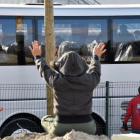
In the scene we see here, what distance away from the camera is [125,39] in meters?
9.58

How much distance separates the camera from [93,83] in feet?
14.9

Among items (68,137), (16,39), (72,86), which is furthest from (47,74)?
(16,39)

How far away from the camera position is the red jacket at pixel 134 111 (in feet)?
26.2

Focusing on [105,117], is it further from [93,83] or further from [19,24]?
[93,83]

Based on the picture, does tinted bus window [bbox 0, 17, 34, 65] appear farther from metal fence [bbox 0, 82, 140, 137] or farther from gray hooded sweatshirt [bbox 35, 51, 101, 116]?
gray hooded sweatshirt [bbox 35, 51, 101, 116]

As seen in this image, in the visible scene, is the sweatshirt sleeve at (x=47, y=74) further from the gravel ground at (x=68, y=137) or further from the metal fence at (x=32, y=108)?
the metal fence at (x=32, y=108)

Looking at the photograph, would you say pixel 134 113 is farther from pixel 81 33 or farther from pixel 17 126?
pixel 17 126

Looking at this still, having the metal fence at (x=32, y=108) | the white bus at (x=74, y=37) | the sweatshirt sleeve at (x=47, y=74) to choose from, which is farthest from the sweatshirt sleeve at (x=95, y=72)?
the white bus at (x=74, y=37)

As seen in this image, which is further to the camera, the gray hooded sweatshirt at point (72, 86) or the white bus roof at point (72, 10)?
the white bus roof at point (72, 10)

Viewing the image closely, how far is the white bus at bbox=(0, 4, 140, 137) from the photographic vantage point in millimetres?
9055

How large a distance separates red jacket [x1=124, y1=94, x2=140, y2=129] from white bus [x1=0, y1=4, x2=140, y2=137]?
0.92m

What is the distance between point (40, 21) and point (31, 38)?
1.64 feet

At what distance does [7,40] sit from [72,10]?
185 centimetres

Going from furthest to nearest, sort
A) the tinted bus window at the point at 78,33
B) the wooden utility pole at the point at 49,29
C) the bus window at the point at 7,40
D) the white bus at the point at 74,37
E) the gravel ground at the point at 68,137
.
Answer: the tinted bus window at the point at 78,33 < the bus window at the point at 7,40 < the white bus at the point at 74,37 < the wooden utility pole at the point at 49,29 < the gravel ground at the point at 68,137
